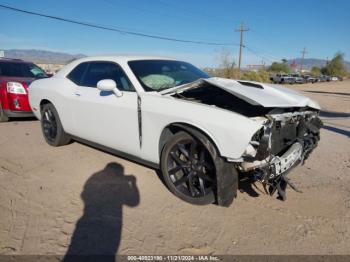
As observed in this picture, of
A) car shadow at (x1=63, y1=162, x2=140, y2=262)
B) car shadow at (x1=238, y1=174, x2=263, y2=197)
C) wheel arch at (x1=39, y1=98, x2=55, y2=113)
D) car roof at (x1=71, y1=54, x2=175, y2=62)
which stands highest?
car roof at (x1=71, y1=54, x2=175, y2=62)

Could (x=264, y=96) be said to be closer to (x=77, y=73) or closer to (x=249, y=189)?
(x=249, y=189)

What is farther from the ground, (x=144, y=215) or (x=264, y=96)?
(x=264, y=96)

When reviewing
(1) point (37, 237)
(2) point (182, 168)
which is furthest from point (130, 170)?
(1) point (37, 237)

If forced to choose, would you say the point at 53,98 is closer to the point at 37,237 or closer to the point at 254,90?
the point at 37,237

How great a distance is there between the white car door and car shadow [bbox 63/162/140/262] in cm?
41

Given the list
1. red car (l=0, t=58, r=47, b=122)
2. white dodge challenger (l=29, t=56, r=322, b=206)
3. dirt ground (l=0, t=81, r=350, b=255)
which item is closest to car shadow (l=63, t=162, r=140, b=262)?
dirt ground (l=0, t=81, r=350, b=255)

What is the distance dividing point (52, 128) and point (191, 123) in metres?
3.17

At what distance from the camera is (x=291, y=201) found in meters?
3.35

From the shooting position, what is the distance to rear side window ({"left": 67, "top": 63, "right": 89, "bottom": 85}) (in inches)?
180

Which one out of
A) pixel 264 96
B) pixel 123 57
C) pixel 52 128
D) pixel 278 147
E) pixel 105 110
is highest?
pixel 123 57

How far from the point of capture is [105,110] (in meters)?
3.86

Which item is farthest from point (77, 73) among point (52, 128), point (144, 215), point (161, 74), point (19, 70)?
point (19, 70)

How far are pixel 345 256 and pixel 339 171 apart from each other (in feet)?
7.28

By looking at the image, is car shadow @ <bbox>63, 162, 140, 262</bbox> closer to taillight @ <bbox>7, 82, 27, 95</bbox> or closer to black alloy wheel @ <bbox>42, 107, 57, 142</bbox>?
black alloy wheel @ <bbox>42, 107, 57, 142</bbox>
